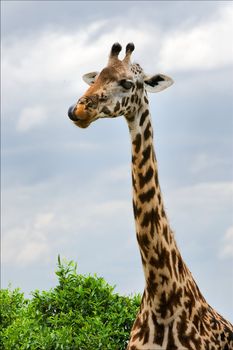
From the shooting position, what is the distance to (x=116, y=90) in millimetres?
7082

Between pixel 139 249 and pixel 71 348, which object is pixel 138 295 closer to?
pixel 71 348

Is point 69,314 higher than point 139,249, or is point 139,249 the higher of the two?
point 69,314

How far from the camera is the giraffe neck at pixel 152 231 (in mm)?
7293

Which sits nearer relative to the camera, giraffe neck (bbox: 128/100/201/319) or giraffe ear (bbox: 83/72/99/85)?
giraffe neck (bbox: 128/100/201/319)

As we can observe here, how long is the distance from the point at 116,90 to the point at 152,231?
47.6 inches

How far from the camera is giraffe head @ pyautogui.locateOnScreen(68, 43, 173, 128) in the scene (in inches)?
262

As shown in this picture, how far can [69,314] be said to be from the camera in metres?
11.1

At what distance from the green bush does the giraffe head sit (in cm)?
419

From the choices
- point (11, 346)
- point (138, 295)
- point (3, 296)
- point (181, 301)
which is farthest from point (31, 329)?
point (181, 301)

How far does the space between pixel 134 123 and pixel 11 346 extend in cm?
519

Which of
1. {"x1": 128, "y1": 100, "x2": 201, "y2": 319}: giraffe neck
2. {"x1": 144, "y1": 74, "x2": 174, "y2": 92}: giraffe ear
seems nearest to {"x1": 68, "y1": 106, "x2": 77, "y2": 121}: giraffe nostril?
{"x1": 128, "y1": 100, "x2": 201, "y2": 319}: giraffe neck

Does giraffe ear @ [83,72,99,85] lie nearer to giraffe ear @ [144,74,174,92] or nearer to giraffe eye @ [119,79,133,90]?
giraffe ear @ [144,74,174,92]

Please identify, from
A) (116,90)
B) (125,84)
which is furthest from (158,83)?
(116,90)

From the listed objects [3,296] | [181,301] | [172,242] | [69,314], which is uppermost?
[3,296]
